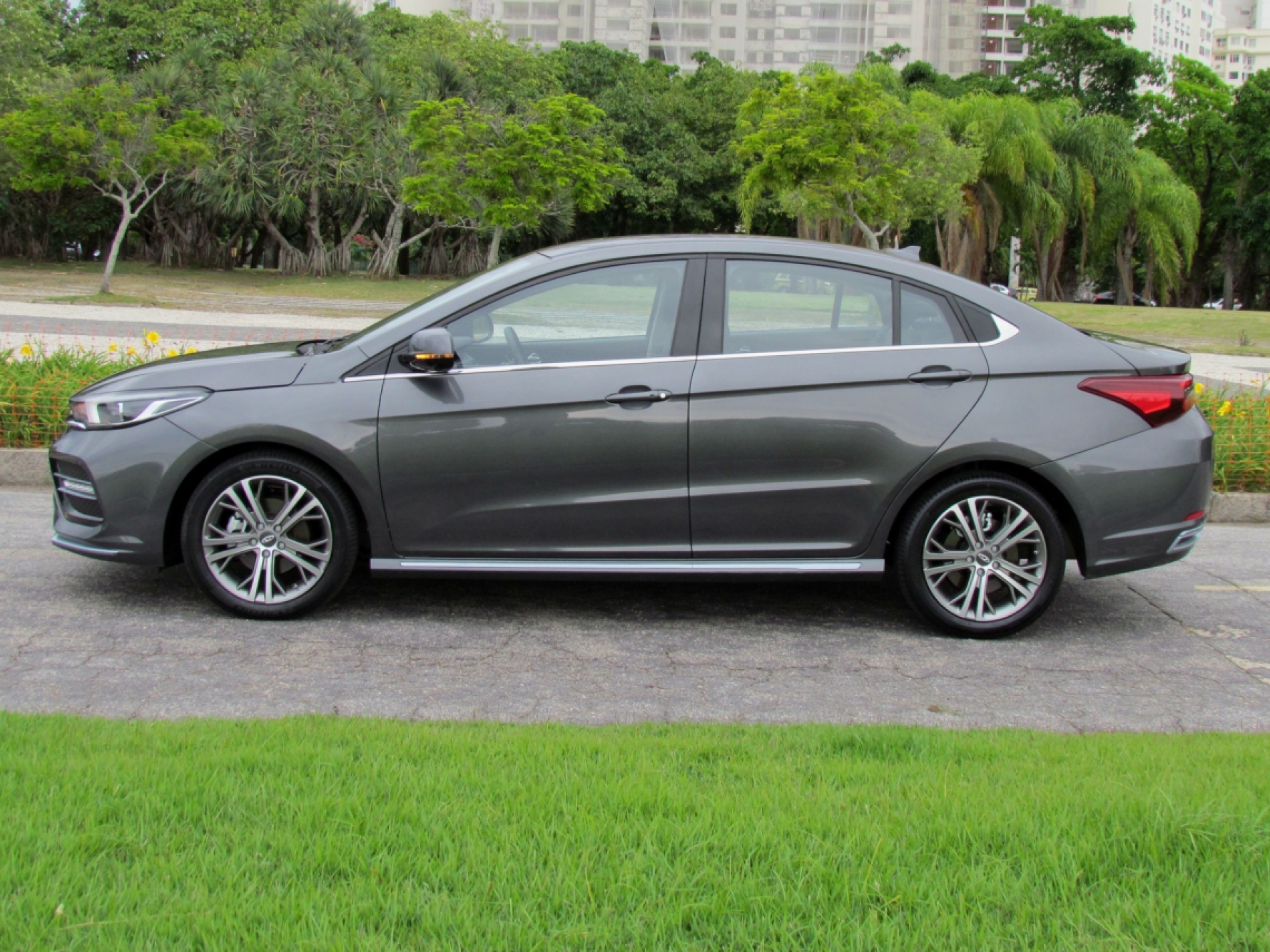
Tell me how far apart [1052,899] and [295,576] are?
12.2 feet

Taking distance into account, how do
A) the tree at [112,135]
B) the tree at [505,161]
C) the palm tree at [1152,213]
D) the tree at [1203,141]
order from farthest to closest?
1. the tree at [1203,141]
2. the palm tree at [1152,213]
3. the tree at [505,161]
4. the tree at [112,135]

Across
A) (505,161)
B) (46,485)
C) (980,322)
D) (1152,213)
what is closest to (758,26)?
(1152,213)

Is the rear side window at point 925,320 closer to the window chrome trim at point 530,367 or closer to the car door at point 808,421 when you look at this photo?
the car door at point 808,421

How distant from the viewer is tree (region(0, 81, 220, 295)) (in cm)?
3362

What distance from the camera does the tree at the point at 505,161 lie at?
131ft

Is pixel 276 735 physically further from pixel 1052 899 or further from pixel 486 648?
pixel 1052 899

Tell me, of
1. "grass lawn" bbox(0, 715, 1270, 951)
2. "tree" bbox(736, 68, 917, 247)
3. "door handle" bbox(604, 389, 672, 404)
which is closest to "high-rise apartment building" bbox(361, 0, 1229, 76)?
"tree" bbox(736, 68, 917, 247)

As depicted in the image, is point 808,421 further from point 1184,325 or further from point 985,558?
point 1184,325

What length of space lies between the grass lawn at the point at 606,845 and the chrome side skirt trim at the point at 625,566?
1701mm

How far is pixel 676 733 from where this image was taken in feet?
12.4

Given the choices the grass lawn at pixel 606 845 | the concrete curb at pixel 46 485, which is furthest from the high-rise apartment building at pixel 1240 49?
the grass lawn at pixel 606 845

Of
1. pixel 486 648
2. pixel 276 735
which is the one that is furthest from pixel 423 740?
pixel 486 648

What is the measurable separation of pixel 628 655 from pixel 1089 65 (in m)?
68.0

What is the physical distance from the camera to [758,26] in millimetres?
123812
